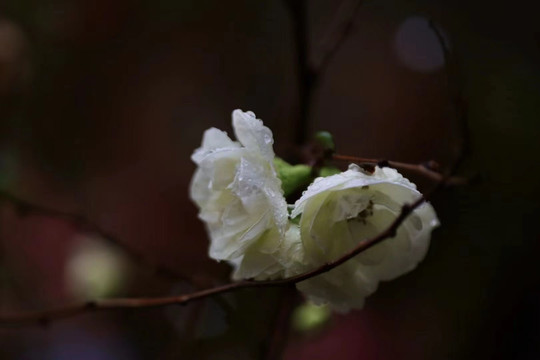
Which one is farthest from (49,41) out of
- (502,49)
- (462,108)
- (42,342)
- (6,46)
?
(462,108)

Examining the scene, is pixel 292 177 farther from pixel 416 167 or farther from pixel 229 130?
pixel 229 130

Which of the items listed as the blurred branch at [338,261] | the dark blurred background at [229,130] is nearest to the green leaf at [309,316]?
the dark blurred background at [229,130]

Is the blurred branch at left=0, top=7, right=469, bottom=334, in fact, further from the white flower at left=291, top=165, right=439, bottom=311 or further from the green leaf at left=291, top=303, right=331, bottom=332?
the green leaf at left=291, top=303, right=331, bottom=332

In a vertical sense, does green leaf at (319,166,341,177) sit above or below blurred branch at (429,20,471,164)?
below

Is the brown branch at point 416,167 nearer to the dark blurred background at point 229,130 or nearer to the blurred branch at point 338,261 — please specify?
the blurred branch at point 338,261

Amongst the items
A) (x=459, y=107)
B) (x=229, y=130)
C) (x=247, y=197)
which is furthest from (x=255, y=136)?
(x=229, y=130)

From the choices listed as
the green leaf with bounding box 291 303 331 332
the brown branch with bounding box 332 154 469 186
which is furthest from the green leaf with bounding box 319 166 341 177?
the green leaf with bounding box 291 303 331 332
